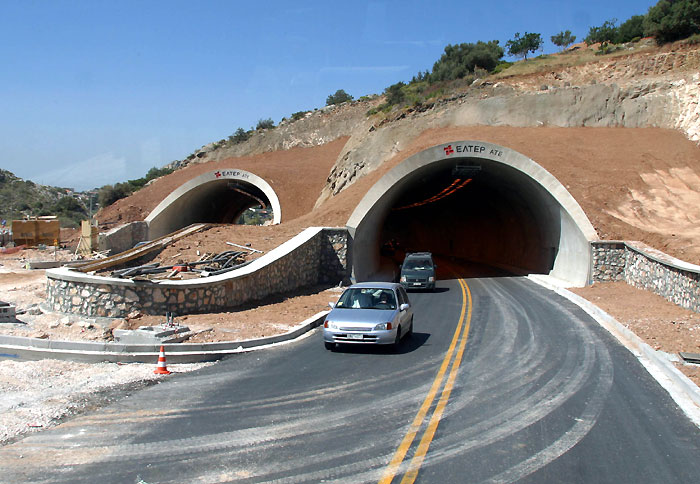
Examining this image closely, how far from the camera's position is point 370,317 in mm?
12039

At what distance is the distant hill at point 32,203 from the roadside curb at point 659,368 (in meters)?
70.5

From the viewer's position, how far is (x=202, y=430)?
23.2 feet

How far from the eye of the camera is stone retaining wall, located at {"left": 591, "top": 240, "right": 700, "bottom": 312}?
15.9 meters

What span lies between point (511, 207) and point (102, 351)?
29.4 metres

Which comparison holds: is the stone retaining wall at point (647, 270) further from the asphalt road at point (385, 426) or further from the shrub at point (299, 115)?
the shrub at point (299, 115)

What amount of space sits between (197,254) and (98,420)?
618 inches

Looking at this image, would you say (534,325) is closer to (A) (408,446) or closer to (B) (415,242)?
(A) (408,446)

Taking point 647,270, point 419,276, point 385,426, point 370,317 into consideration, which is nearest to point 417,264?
point 419,276

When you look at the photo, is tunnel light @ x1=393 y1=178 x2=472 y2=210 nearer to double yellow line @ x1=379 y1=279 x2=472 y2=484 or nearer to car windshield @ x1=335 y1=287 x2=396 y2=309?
car windshield @ x1=335 y1=287 x2=396 y2=309

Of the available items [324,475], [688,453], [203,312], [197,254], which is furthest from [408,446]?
[197,254]

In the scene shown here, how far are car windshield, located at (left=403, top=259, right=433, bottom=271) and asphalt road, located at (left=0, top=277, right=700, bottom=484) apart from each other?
44.8ft

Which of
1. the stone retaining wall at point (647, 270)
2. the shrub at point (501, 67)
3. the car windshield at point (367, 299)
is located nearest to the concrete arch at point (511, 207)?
the stone retaining wall at point (647, 270)

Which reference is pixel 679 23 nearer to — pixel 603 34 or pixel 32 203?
pixel 603 34

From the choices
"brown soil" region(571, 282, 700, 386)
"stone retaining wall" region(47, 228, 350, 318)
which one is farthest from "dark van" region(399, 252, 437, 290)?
"stone retaining wall" region(47, 228, 350, 318)
